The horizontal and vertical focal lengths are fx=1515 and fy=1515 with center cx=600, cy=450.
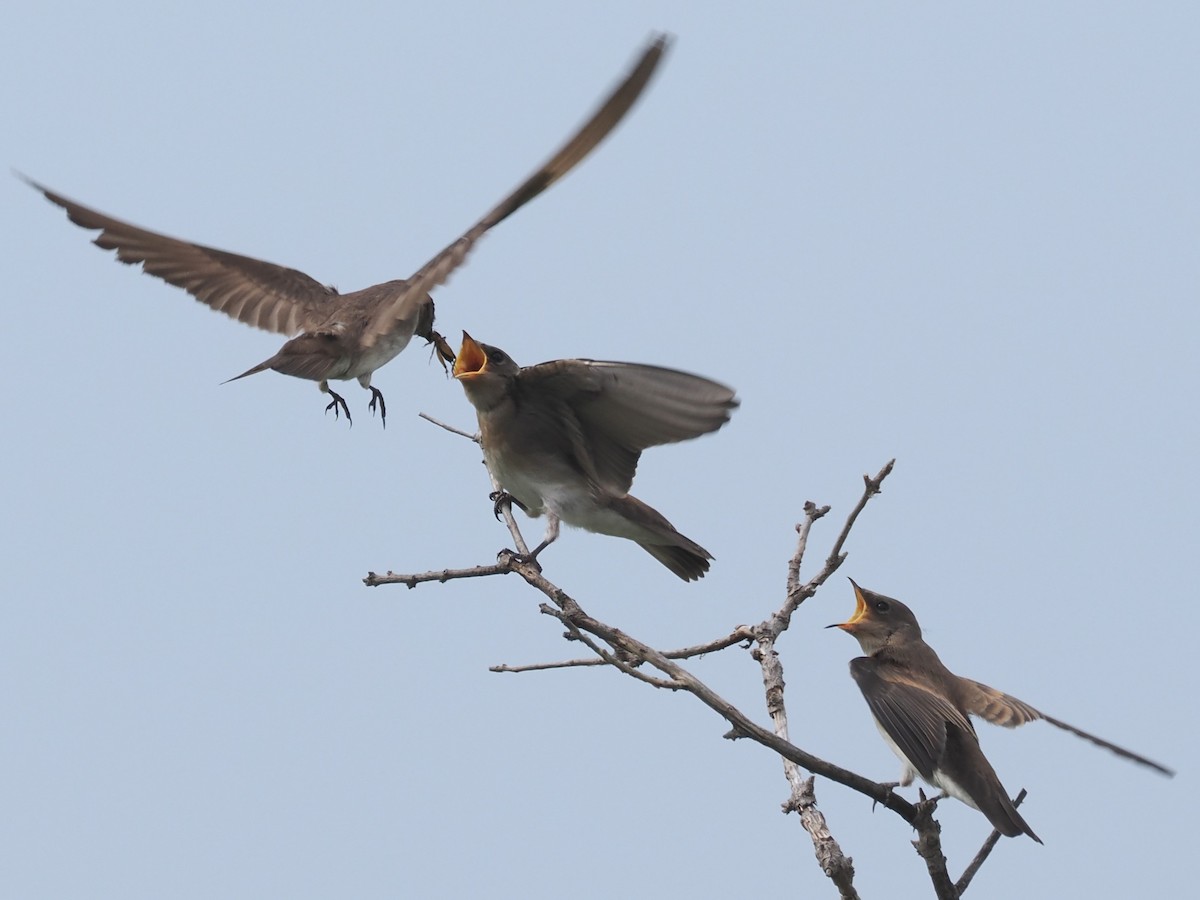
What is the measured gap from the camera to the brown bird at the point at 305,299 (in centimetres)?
639

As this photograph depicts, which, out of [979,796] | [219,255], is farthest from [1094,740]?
[219,255]

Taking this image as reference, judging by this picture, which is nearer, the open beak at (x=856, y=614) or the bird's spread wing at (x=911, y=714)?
the bird's spread wing at (x=911, y=714)

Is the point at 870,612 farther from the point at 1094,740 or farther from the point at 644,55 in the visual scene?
the point at 644,55

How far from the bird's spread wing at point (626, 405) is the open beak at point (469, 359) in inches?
11.6

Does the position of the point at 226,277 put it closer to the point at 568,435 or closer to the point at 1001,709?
the point at 568,435

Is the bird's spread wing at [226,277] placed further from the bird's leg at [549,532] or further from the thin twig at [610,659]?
the thin twig at [610,659]

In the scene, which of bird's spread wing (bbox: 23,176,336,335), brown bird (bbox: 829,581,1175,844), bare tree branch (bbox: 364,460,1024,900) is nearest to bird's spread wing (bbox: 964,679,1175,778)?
brown bird (bbox: 829,581,1175,844)

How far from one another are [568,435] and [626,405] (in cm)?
42

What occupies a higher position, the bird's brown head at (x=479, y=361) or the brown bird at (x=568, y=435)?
the bird's brown head at (x=479, y=361)

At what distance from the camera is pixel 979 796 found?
5.32m

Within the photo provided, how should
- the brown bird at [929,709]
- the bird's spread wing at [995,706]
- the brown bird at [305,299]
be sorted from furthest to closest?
the brown bird at [305,299], the bird's spread wing at [995,706], the brown bird at [929,709]

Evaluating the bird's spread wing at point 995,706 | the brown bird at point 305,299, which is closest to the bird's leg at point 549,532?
the brown bird at point 305,299

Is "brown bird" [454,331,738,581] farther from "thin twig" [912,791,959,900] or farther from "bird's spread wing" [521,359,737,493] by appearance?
"thin twig" [912,791,959,900]

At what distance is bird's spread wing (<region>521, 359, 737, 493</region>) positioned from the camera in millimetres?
5810
